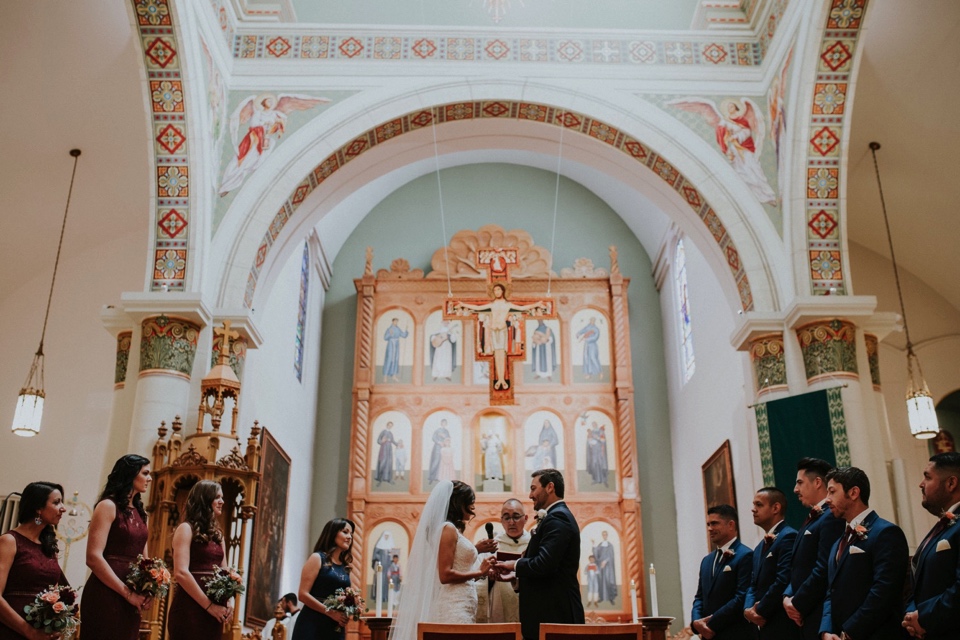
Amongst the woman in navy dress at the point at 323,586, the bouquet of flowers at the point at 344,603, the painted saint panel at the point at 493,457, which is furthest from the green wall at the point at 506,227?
the bouquet of flowers at the point at 344,603

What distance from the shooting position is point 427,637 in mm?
5105

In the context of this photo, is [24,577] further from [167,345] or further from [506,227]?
[506,227]

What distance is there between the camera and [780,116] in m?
9.74

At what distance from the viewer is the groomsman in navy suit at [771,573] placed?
5742mm

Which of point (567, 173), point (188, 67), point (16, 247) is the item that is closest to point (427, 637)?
point (188, 67)

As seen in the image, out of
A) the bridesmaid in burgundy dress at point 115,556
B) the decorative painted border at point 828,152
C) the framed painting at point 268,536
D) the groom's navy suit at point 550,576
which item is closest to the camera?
the bridesmaid in burgundy dress at point 115,556

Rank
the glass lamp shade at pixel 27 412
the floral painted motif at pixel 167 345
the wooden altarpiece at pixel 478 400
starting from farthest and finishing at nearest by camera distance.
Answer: the wooden altarpiece at pixel 478 400
the glass lamp shade at pixel 27 412
the floral painted motif at pixel 167 345

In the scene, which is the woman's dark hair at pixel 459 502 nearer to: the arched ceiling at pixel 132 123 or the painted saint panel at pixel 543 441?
the arched ceiling at pixel 132 123

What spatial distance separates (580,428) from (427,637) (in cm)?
1015

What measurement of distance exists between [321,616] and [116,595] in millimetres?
1751

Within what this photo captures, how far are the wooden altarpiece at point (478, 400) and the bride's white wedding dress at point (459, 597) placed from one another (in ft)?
27.8

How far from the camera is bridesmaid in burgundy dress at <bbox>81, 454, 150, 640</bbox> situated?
5105mm

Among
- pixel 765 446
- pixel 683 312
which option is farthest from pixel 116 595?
pixel 683 312

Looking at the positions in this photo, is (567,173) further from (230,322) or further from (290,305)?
(230,322)
